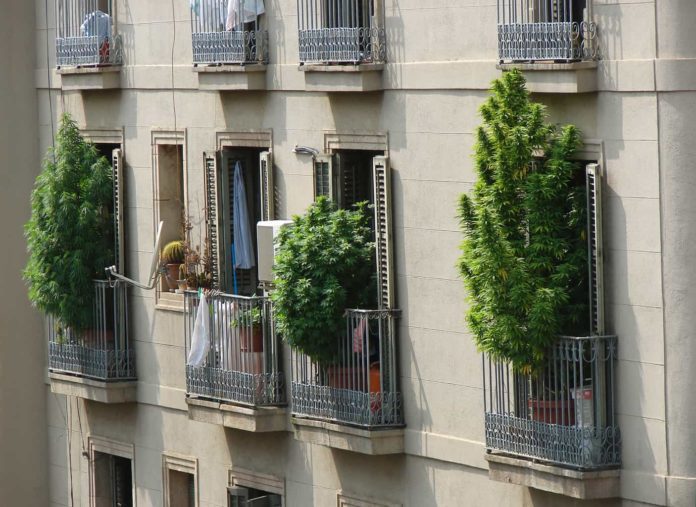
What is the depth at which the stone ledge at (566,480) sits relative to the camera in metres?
24.0

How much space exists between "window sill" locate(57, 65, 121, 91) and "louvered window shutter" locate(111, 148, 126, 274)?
0.90m

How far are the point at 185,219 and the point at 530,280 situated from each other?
8275 mm

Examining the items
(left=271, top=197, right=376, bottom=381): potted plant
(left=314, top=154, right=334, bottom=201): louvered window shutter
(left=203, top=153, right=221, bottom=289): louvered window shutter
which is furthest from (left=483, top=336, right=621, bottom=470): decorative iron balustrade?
(left=203, top=153, right=221, bottom=289): louvered window shutter

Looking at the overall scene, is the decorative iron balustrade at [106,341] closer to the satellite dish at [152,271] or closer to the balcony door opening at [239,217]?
the satellite dish at [152,271]

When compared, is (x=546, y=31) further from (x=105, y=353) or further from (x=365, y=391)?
(x=105, y=353)

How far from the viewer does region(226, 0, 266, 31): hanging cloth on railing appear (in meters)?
29.3

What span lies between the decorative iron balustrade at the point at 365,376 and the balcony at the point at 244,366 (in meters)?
1.50

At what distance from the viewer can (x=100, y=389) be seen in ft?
107

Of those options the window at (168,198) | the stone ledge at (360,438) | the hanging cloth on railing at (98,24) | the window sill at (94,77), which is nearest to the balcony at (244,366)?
the stone ledge at (360,438)

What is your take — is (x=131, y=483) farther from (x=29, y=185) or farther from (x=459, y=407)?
(x=459, y=407)

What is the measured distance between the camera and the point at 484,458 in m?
25.9

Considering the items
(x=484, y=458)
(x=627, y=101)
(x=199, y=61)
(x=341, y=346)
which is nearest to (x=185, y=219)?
(x=199, y=61)

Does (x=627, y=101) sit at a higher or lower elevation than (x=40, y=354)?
higher

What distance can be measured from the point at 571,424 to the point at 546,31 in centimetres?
402
